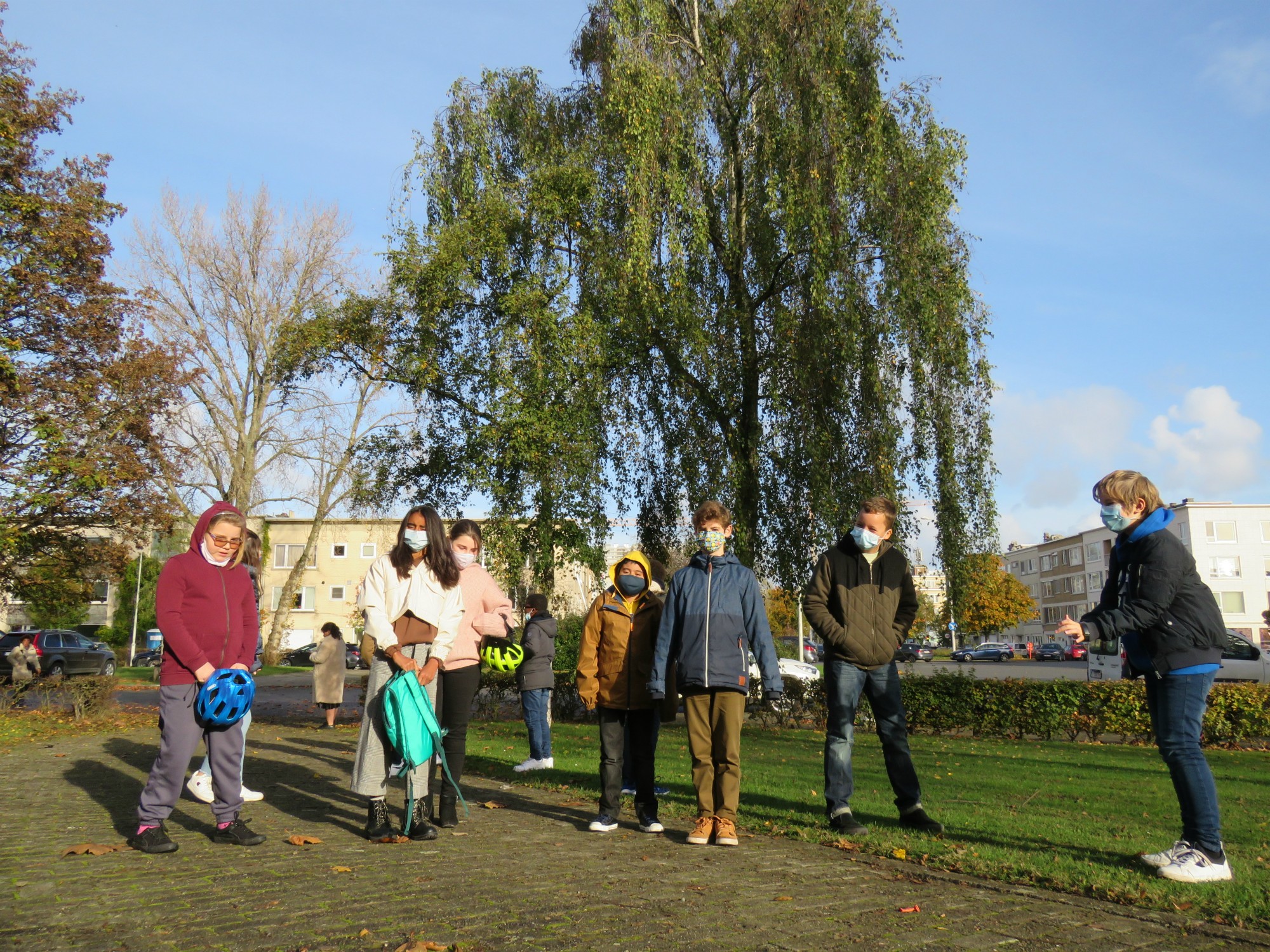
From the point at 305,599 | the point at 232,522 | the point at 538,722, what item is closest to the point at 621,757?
the point at 232,522

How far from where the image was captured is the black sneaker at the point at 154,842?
546cm

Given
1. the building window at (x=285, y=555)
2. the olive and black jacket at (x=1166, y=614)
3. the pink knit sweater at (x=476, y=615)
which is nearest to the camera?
the olive and black jacket at (x=1166, y=614)

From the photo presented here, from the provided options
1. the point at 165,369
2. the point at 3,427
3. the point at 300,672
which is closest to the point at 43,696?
the point at 3,427

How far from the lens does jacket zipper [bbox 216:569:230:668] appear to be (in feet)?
19.5

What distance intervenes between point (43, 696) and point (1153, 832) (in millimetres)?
16857

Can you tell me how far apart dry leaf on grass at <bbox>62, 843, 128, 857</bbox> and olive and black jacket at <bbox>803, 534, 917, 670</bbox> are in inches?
172

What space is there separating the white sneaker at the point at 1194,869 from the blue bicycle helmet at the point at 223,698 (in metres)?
5.11

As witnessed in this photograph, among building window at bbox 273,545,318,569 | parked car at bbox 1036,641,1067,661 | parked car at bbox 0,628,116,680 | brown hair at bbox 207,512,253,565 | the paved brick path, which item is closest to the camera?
the paved brick path

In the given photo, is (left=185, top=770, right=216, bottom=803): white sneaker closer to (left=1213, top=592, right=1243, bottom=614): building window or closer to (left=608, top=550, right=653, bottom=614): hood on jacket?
(left=608, top=550, right=653, bottom=614): hood on jacket

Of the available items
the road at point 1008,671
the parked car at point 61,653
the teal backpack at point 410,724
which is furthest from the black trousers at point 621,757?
the parked car at point 61,653

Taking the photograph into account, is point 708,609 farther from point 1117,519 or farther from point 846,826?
point 1117,519

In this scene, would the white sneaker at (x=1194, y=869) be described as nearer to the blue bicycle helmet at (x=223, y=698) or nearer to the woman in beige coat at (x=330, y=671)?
the blue bicycle helmet at (x=223, y=698)

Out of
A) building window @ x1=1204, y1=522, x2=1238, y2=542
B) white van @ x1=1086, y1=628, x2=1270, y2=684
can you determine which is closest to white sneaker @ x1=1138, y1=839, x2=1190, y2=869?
white van @ x1=1086, y1=628, x2=1270, y2=684

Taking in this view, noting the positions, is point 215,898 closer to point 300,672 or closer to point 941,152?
point 941,152
